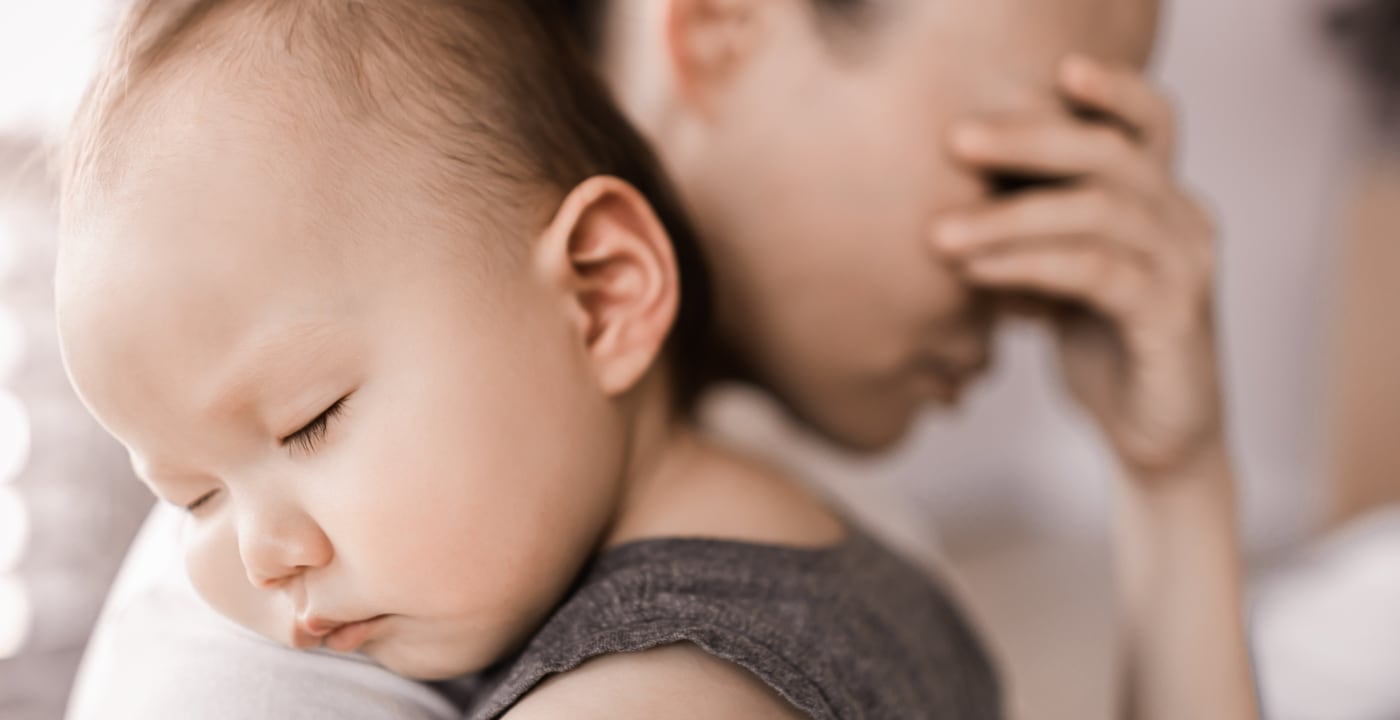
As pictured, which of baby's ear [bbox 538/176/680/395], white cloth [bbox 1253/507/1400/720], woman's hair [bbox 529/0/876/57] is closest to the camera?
baby's ear [bbox 538/176/680/395]

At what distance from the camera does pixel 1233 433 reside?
313 cm

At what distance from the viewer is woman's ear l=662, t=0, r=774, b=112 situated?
87cm

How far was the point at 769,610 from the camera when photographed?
0.61 m

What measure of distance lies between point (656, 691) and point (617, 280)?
9.8 inches

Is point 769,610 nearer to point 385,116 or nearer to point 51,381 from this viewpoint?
point 385,116

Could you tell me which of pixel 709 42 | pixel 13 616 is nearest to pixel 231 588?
pixel 13 616

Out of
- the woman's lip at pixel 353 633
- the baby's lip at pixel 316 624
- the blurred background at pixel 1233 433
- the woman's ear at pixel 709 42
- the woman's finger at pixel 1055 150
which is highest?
the woman's ear at pixel 709 42

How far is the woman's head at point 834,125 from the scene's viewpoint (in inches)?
33.9

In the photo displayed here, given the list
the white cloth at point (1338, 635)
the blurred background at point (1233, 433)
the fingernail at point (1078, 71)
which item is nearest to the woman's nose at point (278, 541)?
the blurred background at point (1233, 433)

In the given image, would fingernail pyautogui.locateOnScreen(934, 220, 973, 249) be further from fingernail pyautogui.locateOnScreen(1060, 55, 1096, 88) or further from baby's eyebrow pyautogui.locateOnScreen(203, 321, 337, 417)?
baby's eyebrow pyautogui.locateOnScreen(203, 321, 337, 417)

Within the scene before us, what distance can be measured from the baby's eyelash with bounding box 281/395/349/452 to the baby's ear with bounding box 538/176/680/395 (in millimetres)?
142

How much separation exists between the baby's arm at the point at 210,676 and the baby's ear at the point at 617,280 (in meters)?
0.21

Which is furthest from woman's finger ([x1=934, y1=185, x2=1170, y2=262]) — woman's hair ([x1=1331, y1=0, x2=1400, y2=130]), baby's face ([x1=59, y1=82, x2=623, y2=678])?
woman's hair ([x1=1331, y1=0, x2=1400, y2=130])

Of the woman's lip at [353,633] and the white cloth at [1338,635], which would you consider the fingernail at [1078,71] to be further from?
the white cloth at [1338,635]
